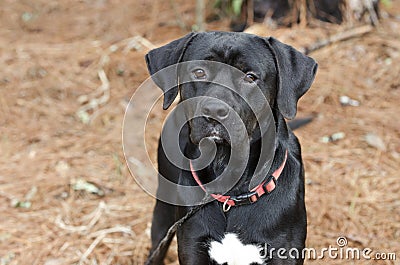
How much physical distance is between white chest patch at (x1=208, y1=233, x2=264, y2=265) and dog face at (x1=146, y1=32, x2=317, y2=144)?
52cm

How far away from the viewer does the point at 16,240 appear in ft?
14.2

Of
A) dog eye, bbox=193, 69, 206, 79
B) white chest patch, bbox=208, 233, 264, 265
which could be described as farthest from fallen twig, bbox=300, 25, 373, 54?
white chest patch, bbox=208, 233, 264, 265

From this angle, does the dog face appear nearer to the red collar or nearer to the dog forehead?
the dog forehead

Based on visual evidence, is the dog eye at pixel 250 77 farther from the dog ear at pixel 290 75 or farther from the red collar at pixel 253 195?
the red collar at pixel 253 195

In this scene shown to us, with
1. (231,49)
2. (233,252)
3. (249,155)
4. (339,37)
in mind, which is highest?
(231,49)

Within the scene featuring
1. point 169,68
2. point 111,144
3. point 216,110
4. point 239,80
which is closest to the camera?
point 216,110

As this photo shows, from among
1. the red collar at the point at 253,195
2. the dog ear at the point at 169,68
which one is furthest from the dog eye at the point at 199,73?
the red collar at the point at 253,195

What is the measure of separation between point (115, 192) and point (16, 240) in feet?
2.71

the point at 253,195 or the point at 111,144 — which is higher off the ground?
the point at 253,195

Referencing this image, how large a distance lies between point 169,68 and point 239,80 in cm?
40

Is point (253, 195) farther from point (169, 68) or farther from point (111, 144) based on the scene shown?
point (111, 144)

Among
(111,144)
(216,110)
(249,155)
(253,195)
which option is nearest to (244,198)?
(253,195)

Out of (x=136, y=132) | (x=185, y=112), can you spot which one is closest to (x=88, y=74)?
(x=136, y=132)

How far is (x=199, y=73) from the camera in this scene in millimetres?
3211
